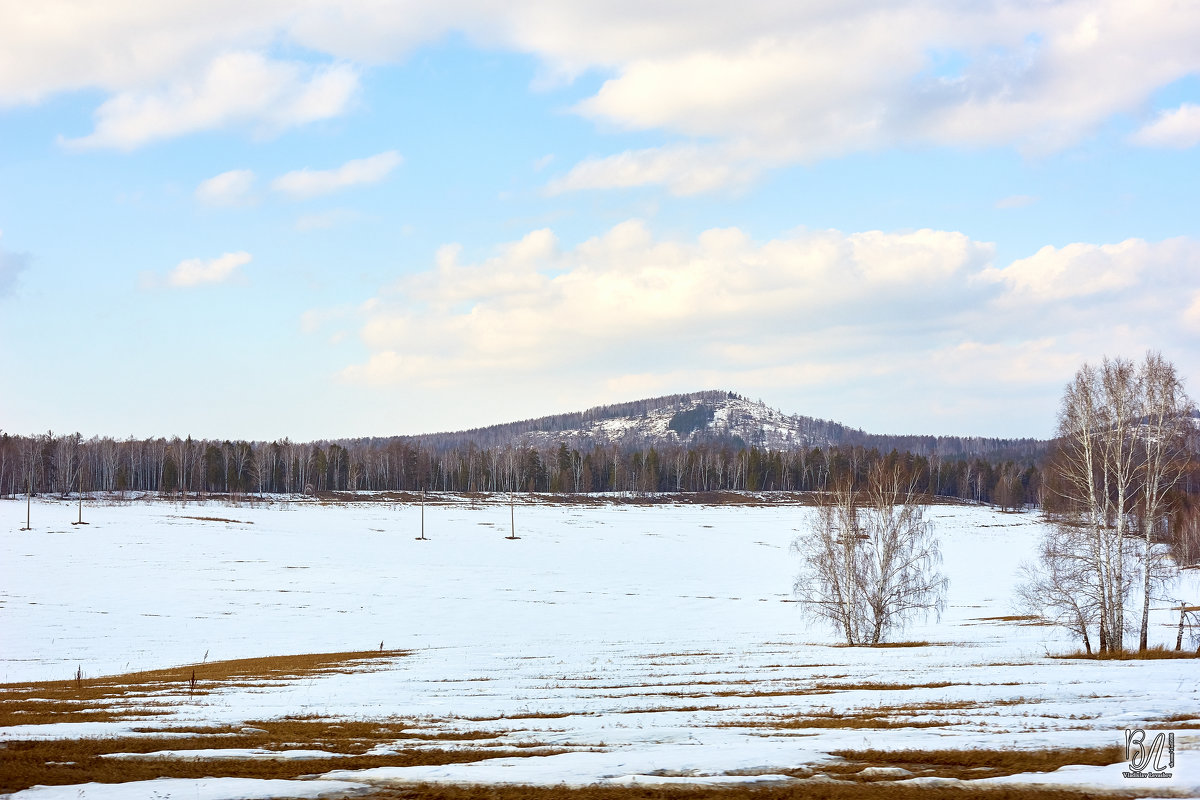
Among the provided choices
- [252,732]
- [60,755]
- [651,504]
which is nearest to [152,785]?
[60,755]

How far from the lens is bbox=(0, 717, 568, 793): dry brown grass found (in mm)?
12398

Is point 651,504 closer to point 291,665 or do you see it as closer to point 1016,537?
point 1016,537

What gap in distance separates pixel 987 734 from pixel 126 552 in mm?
82827

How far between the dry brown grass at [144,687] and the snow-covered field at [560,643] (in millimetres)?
1323

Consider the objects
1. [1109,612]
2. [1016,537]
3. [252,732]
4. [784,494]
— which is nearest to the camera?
[252,732]

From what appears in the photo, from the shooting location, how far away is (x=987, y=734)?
1478 centimetres

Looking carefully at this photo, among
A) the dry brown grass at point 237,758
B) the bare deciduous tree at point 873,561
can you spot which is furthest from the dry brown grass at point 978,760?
the bare deciduous tree at point 873,561

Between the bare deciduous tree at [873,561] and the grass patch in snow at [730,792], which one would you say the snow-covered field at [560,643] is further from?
the bare deciduous tree at [873,561]

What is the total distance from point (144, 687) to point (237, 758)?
14.7 meters

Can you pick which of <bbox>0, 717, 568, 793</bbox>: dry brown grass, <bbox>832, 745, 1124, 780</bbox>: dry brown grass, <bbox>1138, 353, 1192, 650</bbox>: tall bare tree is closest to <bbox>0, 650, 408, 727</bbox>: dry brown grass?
<bbox>0, 717, 568, 793</bbox>: dry brown grass

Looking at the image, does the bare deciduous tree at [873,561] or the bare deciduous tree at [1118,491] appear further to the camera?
the bare deciduous tree at [873,561]

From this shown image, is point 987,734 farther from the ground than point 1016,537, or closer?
farther from the ground

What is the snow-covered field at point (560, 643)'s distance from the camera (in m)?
15.0

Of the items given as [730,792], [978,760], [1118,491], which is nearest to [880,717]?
[978,760]
